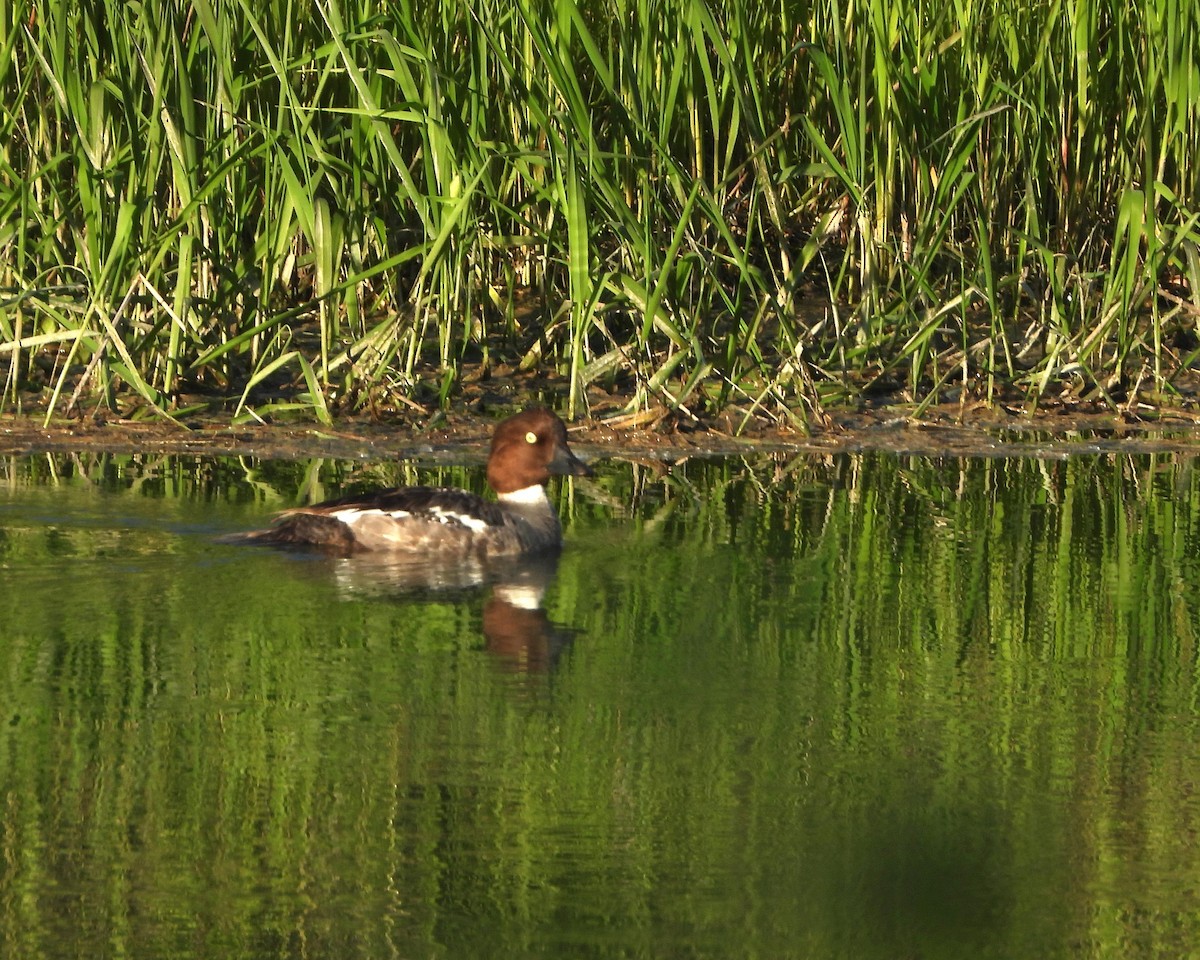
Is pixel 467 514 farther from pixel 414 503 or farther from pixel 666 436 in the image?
pixel 666 436

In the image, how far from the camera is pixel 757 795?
438cm

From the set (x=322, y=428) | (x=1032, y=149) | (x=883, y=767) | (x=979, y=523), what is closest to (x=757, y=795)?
(x=883, y=767)

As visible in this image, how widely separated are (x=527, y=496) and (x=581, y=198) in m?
1.62

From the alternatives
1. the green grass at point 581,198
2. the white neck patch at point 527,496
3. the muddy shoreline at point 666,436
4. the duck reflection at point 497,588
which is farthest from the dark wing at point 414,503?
the green grass at point 581,198

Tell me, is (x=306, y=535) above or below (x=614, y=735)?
below

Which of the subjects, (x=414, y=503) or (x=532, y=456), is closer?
(x=414, y=503)

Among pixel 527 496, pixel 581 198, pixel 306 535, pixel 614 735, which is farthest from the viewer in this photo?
pixel 581 198

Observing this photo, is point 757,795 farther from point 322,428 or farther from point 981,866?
point 322,428

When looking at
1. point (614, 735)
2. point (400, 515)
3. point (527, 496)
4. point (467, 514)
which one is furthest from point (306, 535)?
point (614, 735)

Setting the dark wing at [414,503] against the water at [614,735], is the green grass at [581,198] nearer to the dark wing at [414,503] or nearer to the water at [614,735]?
the water at [614,735]

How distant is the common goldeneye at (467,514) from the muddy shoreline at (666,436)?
115 cm

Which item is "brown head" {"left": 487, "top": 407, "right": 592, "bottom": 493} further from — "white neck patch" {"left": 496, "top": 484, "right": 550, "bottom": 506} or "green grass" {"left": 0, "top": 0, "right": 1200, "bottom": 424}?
"green grass" {"left": 0, "top": 0, "right": 1200, "bottom": 424}

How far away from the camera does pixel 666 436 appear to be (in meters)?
8.74

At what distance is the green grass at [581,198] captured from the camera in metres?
8.45
